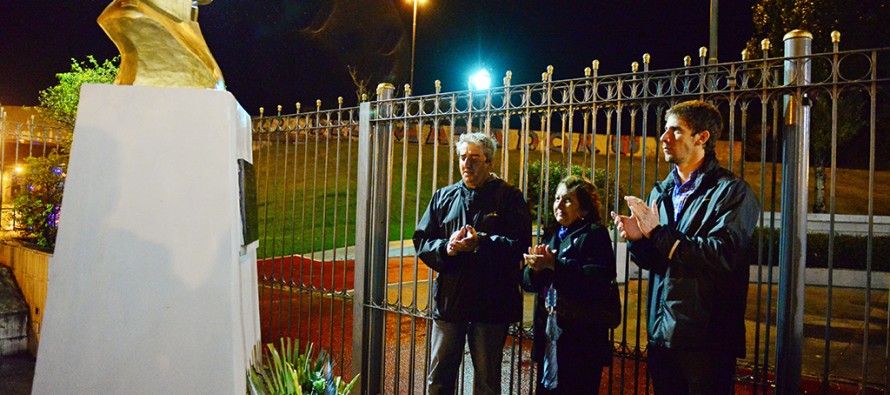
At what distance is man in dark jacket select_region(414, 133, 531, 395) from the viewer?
328 centimetres

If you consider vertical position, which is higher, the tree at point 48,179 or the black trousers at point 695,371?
the tree at point 48,179

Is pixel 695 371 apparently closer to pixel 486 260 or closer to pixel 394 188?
pixel 486 260

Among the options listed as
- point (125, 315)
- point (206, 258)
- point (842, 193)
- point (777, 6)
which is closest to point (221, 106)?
point (206, 258)

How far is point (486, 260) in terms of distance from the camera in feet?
10.9

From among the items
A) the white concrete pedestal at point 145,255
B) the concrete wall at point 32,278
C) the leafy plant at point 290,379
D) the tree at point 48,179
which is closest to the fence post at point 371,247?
the leafy plant at point 290,379

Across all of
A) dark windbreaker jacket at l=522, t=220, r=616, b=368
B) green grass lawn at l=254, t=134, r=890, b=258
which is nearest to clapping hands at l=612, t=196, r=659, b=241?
dark windbreaker jacket at l=522, t=220, r=616, b=368

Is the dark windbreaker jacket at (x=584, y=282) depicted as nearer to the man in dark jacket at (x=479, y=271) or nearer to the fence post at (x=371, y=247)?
the man in dark jacket at (x=479, y=271)

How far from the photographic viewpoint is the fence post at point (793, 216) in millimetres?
2867

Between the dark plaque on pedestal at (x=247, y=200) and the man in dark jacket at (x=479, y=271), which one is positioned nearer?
the dark plaque on pedestal at (x=247, y=200)

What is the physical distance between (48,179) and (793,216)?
749 centimetres

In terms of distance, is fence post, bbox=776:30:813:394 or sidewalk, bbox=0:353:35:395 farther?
sidewalk, bbox=0:353:35:395

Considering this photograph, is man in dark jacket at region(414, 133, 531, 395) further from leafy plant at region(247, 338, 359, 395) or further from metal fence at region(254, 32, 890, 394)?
leafy plant at region(247, 338, 359, 395)

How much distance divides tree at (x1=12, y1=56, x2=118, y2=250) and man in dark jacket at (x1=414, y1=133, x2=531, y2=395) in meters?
5.22

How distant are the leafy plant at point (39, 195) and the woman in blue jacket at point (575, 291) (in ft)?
20.3
